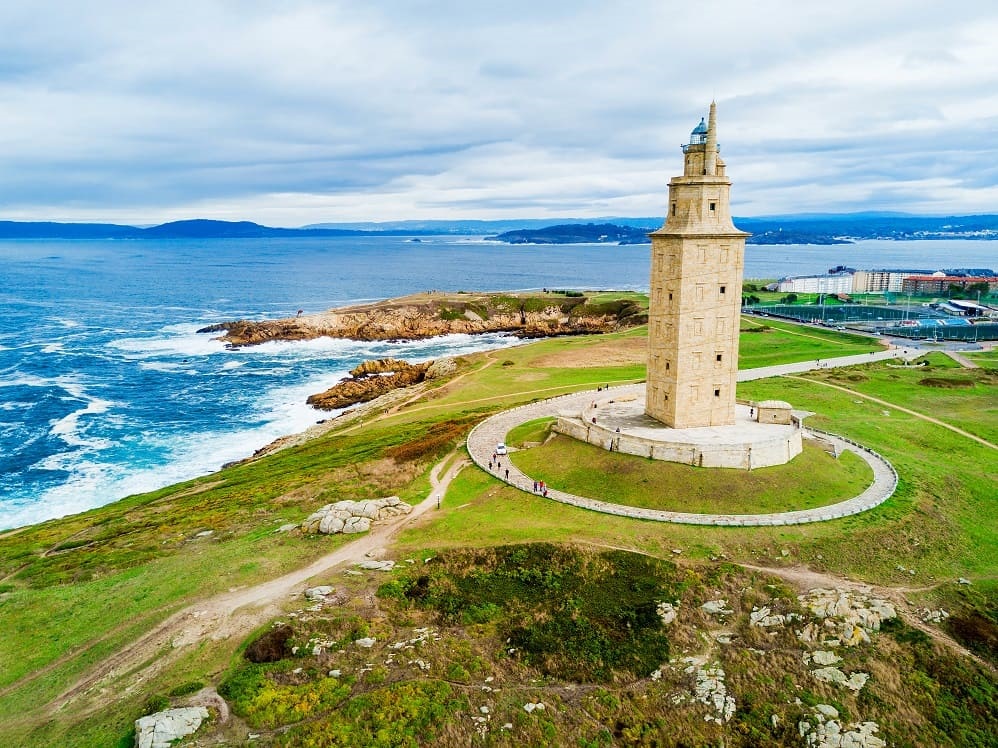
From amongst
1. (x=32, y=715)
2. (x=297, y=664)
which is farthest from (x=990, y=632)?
(x=32, y=715)

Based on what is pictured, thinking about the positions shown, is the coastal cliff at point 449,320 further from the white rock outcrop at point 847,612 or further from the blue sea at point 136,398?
the white rock outcrop at point 847,612

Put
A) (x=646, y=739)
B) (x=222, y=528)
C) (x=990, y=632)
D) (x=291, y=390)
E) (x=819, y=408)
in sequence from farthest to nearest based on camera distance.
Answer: (x=291, y=390), (x=819, y=408), (x=222, y=528), (x=990, y=632), (x=646, y=739)

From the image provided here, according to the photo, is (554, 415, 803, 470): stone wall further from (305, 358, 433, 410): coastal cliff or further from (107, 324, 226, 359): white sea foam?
(107, 324, 226, 359): white sea foam

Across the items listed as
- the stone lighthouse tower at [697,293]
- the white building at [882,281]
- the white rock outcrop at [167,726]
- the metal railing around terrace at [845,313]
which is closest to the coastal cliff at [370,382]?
the stone lighthouse tower at [697,293]

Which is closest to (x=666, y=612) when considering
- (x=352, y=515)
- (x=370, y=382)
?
(x=352, y=515)

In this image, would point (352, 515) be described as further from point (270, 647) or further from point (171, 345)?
point (171, 345)

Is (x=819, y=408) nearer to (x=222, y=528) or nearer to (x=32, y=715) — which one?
(x=222, y=528)

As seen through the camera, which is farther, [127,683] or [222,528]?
[222,528]
